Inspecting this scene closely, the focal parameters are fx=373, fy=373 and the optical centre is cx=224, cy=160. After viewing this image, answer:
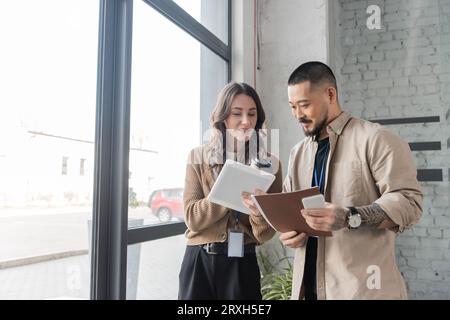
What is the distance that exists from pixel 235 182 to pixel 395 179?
0.46 meters

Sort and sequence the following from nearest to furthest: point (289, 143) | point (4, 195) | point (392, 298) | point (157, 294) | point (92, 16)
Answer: point (392, 298)
point (4, 195)
point (92, 16)
point (157, 294)
point (289, 143)

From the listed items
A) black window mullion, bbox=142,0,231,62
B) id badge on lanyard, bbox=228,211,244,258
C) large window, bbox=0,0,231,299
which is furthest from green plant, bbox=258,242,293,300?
black window mullion, bbox=142,0,231,62

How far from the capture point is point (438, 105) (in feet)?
7.79

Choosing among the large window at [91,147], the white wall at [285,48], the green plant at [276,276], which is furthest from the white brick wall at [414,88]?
the large window at [91,147]

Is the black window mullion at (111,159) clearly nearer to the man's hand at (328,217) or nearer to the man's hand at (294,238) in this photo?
the man's hand at (294,238)

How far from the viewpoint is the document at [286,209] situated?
0.98m

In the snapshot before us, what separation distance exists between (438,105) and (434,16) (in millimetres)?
598

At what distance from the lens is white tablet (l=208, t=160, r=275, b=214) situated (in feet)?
3.78

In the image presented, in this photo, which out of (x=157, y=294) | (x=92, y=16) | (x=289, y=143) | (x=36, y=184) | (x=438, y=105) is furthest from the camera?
(x=289, y=143)

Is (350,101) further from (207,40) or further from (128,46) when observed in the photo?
(128,46)

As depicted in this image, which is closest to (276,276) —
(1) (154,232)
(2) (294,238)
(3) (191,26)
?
(1) (154,232)

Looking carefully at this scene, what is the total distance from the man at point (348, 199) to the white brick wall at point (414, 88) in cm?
150
